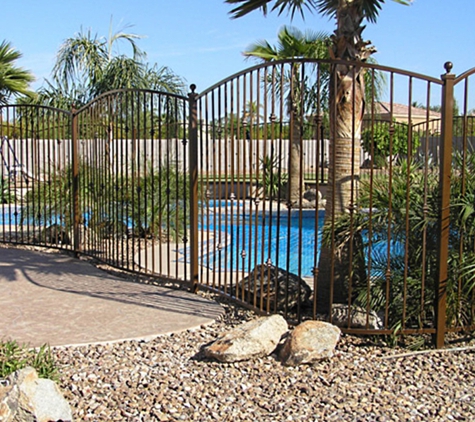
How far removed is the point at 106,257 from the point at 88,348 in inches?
139

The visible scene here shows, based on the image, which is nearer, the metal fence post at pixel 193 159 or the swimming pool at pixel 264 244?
the swimming pool at pixel 264 244

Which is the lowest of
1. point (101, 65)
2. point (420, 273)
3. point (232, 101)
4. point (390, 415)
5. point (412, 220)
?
point (390, 415)

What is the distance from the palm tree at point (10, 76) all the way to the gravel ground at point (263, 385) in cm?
1375

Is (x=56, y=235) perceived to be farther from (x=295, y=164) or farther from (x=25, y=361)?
(x=295, y=164)

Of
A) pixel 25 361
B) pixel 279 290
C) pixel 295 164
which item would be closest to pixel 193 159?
pixel 279 290

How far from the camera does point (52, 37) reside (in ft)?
76.7

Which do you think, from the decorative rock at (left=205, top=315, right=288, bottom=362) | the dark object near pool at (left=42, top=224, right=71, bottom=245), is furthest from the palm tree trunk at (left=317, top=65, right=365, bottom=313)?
the dark object near pool at (left=42, top=224, right=71, bottom=245)

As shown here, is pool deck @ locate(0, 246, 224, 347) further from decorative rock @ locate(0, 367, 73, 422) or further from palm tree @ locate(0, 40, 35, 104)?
palm tree @ locate(0, 40, 35, 104)

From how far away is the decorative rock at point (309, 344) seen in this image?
429 centimetres

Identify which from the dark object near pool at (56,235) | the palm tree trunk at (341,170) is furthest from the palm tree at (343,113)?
the dark object near pool at (56,235)

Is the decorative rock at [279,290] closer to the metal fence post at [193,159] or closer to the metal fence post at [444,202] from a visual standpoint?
the metal fence post at [193,159]

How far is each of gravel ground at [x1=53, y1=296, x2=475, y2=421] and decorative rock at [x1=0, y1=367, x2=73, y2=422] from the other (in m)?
0.31

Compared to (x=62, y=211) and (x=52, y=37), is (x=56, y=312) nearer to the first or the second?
(x=62, y=211)

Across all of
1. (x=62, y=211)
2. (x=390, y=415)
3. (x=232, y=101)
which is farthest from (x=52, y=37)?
(x=390, y=415)
